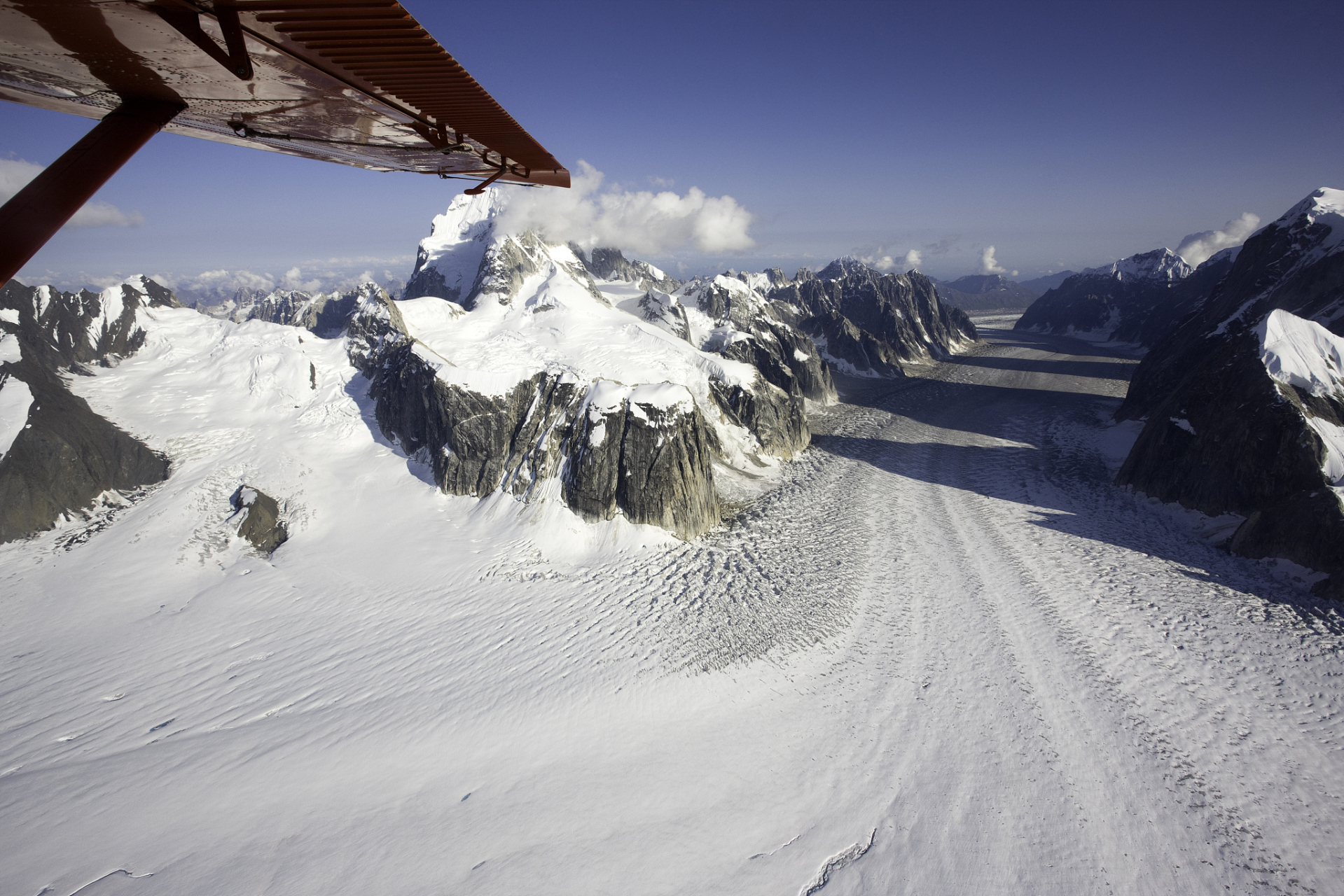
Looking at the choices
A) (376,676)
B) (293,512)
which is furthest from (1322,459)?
(293,512)

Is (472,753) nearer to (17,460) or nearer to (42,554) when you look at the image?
(42,554)

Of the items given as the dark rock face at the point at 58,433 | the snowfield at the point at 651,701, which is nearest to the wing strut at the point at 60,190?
the snowfield at the point at 651,701

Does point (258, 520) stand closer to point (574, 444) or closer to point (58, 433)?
point (58, 433)

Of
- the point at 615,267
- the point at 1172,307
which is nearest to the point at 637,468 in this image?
the point at 615,267

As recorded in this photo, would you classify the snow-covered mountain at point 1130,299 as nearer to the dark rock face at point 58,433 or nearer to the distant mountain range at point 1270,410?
the distant mountain range at point 1270,410

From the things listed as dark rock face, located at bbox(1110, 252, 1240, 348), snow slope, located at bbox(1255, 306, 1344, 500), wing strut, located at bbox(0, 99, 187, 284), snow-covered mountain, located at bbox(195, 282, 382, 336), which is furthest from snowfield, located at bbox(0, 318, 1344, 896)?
dark rock face, located at bbox(1110, 252, 1240, 348)
